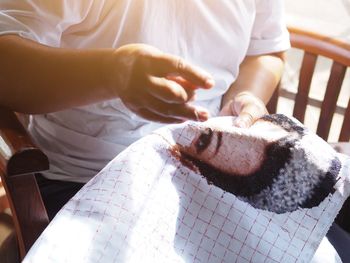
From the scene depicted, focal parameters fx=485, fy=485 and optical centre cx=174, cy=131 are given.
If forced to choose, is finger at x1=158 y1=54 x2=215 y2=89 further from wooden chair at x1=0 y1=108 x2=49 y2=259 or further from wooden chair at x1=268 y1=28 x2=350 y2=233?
wooden chair at x1=268 y1=28 x2=350 y2=233

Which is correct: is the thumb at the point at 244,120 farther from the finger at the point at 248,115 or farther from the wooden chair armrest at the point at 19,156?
the wooden chair armrest at the point at 19,156

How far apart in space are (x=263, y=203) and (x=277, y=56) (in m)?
0.41

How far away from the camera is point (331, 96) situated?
0.92 meters

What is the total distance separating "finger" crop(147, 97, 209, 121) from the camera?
48 cm

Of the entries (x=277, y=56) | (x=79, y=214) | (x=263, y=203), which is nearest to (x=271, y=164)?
(x=263, y=203)

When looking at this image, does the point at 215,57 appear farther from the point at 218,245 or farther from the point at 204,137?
the point at 218,245

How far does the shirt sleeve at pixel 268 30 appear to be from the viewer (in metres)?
0.85

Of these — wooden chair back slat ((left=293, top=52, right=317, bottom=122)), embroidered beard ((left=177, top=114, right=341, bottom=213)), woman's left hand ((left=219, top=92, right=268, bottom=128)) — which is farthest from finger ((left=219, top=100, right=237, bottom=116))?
wooden chair back slat ((left=293, top=52, right=317, bottom=122))

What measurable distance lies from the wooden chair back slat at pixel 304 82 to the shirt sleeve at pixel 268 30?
2.0 inches

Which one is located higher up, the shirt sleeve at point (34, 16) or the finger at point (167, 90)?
the finger at point (167, 90)

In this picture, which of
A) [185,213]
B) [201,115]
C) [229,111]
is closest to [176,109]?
[201,115]

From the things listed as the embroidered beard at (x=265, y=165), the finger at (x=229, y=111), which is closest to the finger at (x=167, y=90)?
the embroidered beard at (x=265, y=165)

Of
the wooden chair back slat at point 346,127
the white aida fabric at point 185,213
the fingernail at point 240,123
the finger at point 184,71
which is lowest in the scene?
the wooden chair back slat at point 346,127

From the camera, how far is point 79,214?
0.55 meters
